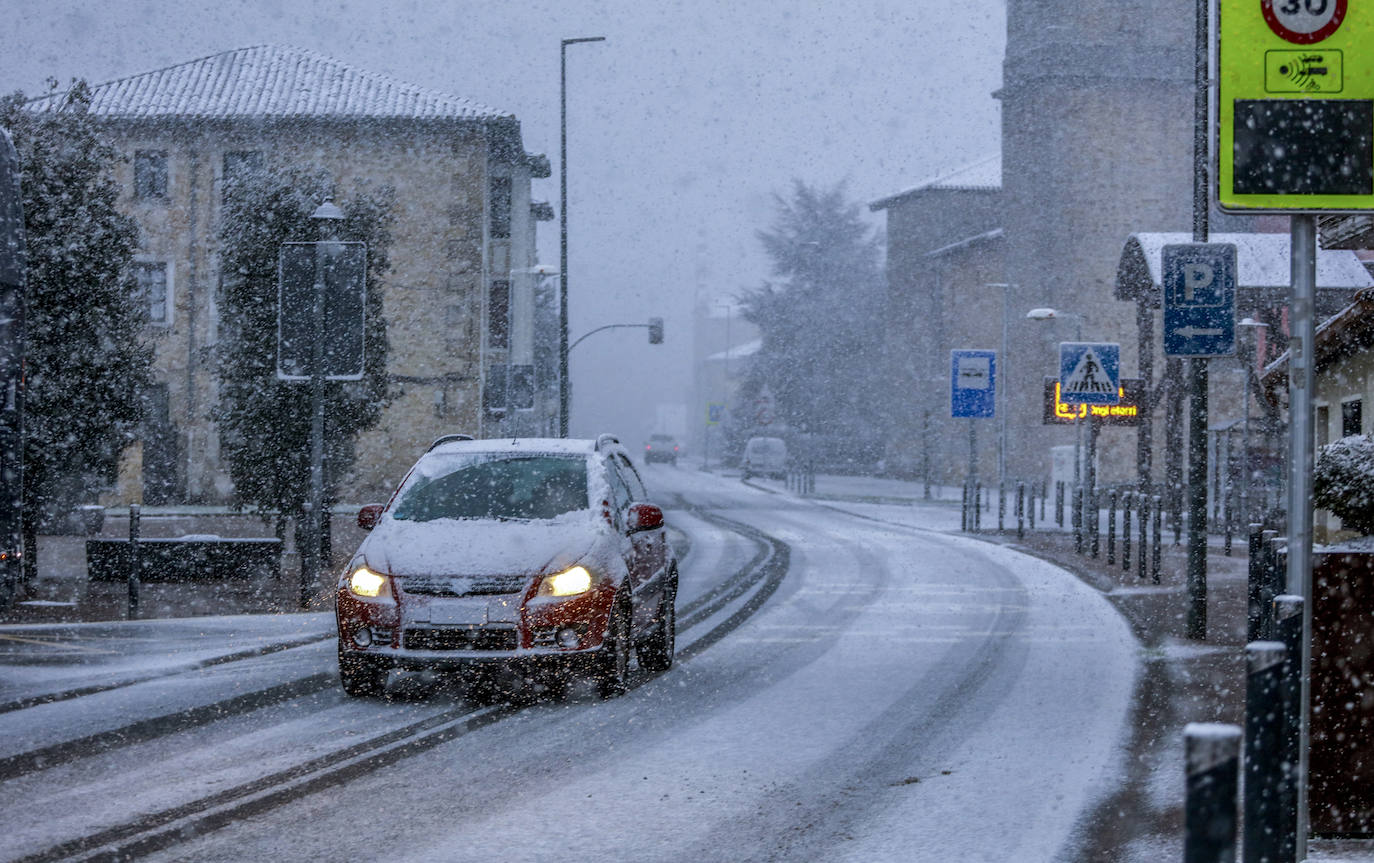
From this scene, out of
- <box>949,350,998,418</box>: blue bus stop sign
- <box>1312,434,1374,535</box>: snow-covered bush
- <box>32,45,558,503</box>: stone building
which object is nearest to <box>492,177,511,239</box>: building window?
<box>32,45,558,503</box>: stone building

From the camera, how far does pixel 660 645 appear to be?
35.4 feet

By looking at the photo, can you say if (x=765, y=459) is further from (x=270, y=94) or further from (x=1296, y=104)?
(x=1296, y=104)

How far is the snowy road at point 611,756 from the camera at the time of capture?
5.90 metres

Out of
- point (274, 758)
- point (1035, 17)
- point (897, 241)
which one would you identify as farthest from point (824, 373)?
point (274, 758)

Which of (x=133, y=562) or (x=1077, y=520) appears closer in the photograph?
(x=133, y=562)

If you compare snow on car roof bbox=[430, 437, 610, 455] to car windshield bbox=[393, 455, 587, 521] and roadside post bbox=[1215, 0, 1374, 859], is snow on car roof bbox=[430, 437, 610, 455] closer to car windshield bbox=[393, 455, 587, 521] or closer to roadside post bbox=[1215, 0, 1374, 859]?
car windshield bbox=[393, 455, 587, 521]

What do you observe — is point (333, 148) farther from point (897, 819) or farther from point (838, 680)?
point (897, 819)

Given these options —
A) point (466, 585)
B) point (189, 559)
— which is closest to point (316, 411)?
point (189, 559)

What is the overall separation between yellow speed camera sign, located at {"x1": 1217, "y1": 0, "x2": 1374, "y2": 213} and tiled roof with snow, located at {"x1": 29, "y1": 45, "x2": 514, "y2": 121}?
4084 centimetres

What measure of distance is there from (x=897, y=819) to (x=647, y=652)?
464cm

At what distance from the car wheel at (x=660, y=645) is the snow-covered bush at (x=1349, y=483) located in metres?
4.28

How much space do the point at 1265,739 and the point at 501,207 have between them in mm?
44420

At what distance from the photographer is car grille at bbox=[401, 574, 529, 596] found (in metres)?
9.09

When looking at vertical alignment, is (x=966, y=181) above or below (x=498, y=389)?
above
